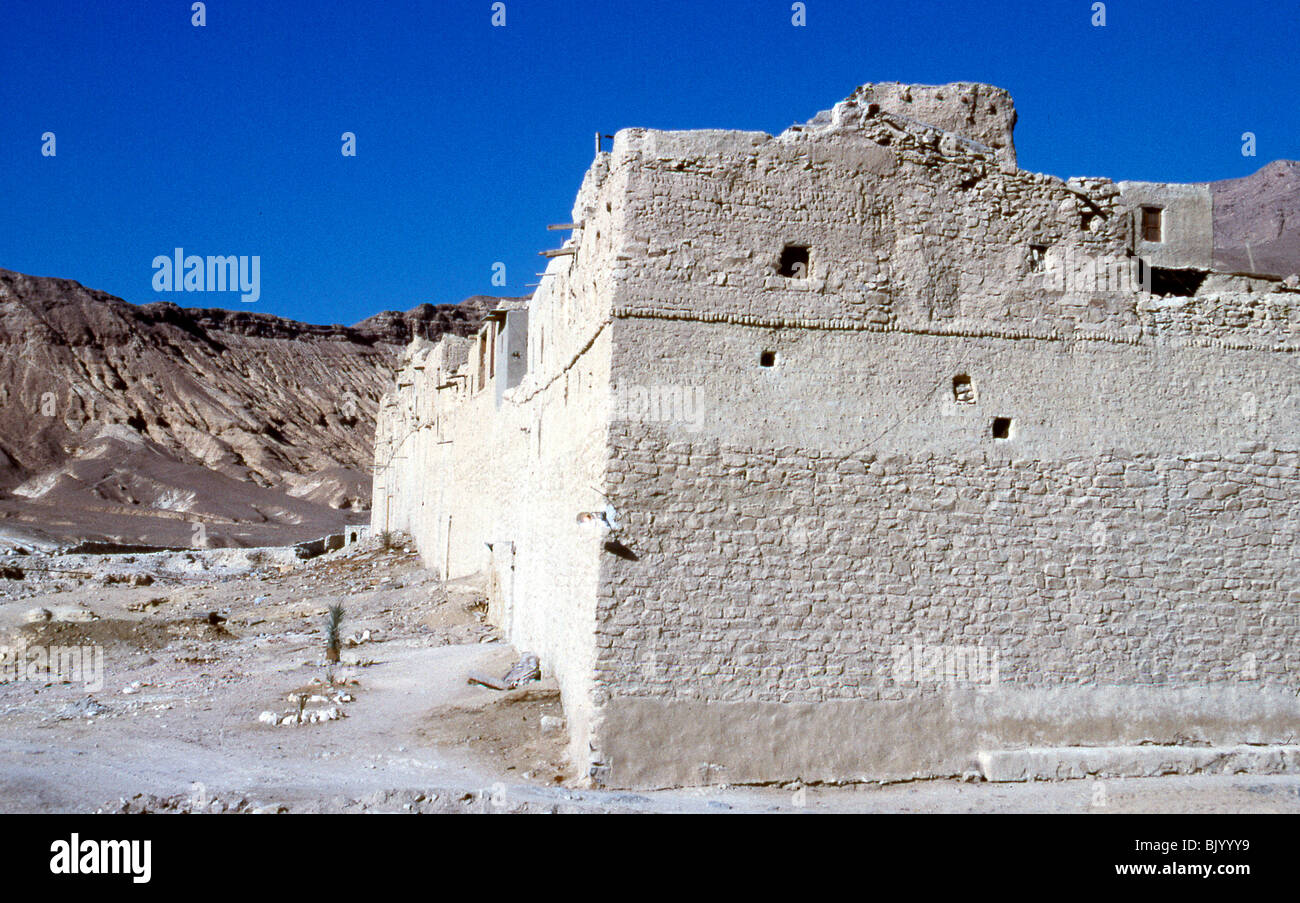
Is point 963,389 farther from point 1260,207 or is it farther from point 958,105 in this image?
point 1260,207

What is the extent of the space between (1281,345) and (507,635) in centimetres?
1057

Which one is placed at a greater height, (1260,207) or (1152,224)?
(1260,207)

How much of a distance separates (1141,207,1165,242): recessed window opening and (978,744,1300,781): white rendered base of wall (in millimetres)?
6262

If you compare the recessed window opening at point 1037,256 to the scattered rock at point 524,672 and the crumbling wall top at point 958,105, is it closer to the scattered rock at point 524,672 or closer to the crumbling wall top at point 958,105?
the crumbling wall top at point 958,105

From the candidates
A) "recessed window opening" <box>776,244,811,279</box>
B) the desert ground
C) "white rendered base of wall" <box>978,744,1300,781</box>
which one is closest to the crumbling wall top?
"recessed window opening" <box>776,244,811,279</box>

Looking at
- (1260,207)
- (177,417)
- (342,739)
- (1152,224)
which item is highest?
(1260,207)

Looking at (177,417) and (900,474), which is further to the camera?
(177,417)

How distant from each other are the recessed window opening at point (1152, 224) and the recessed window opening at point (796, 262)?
223 inches

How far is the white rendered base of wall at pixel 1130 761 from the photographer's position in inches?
390

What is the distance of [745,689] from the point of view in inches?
377

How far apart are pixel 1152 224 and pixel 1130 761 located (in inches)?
270

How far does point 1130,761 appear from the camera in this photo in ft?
32.9

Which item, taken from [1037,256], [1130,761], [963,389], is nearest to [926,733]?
[1130,761]
